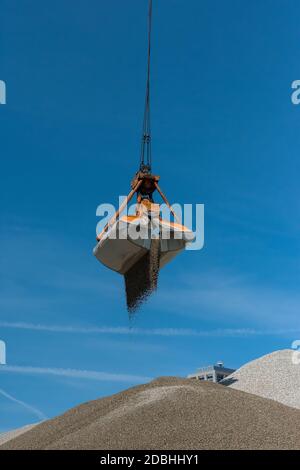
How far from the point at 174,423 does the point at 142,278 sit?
330 centimetres

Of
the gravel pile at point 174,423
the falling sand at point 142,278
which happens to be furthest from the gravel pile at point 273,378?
the falling sand at point 142,278

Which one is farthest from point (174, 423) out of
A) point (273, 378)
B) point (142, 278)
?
point (273, 378)

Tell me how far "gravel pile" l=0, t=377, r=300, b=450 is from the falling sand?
1.95 metres

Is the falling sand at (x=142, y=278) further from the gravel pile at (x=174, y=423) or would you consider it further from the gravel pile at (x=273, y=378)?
the gravel pile at (x=273, y=378)

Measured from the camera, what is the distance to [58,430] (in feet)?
38.5

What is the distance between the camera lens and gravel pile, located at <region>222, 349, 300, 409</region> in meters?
16.9

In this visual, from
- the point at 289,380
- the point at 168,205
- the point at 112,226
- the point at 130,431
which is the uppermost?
the point at 168,205

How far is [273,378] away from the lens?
1822 cm

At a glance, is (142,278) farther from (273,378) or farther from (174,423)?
(273,378)

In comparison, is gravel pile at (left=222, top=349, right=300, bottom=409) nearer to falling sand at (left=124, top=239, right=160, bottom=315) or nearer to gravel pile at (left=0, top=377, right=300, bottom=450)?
gravel pile at (left=0, top=377, right=300, bottom=450)
